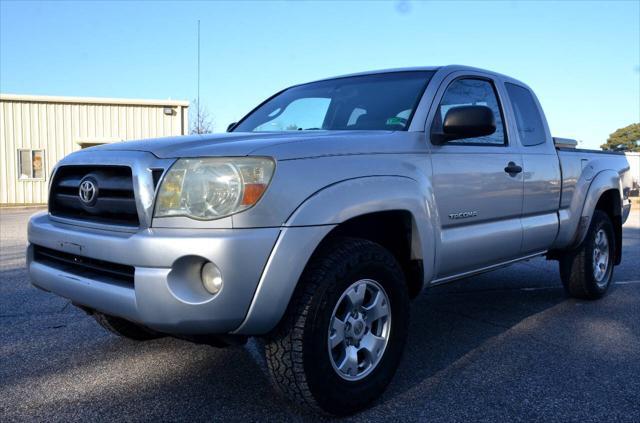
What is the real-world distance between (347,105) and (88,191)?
1846 millimetres

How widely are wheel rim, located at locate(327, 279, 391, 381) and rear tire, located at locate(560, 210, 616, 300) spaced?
9.50 feet

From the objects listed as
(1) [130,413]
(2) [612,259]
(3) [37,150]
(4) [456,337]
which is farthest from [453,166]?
(3) [37,150]

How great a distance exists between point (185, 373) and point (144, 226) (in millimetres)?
1214

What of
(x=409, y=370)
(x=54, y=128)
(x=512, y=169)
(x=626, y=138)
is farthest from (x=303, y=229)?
(x=626, y=138)

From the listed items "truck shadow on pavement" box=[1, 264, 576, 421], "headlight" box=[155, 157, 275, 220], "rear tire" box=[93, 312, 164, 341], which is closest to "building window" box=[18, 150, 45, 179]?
"truck shadow on pavement" box=[1, 264, 576, 421]

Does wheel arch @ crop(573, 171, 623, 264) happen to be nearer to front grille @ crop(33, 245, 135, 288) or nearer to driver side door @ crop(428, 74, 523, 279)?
driver side door @ crop(428, 74, 523, 279)

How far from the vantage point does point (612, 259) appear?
5.61m

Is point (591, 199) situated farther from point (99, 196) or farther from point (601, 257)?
point (99, 196)

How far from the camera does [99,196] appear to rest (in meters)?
2.71

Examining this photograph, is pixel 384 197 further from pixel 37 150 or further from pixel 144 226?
pixel 37 150

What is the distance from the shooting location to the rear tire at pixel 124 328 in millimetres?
3593

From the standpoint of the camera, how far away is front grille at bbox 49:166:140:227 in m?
2.58

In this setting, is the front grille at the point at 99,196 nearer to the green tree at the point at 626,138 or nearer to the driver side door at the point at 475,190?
the driver side door at the point at 475,190

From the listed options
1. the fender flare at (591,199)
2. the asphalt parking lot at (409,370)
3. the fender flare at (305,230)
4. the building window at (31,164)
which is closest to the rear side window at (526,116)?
the fender flare at (591,199)
